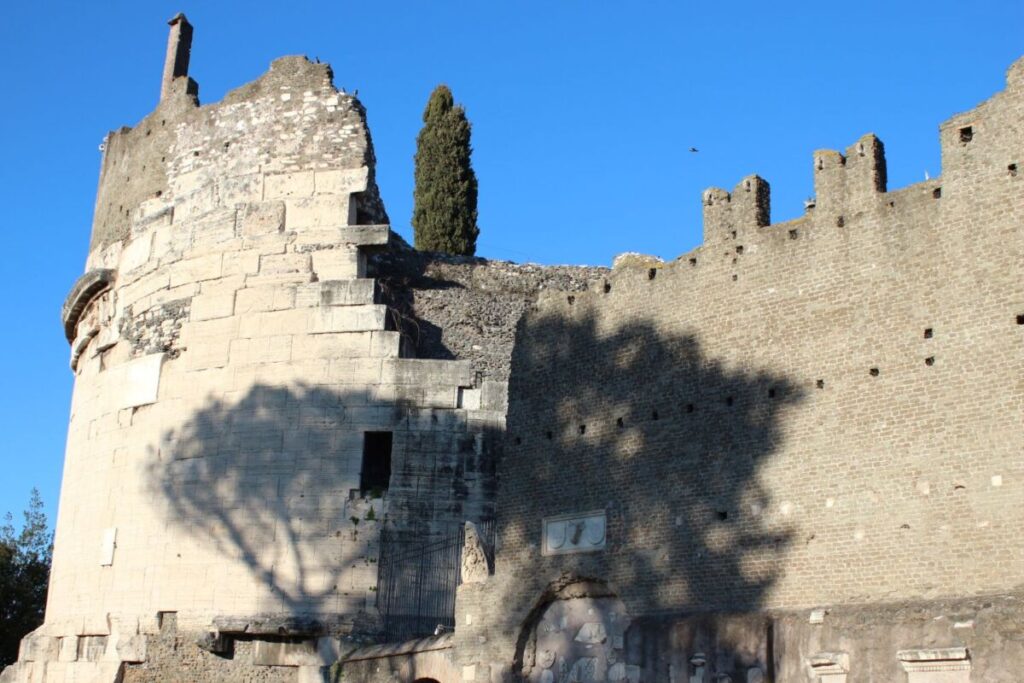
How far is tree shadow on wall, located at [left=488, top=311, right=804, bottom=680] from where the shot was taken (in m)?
11.9

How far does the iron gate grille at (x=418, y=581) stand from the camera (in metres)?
16.2

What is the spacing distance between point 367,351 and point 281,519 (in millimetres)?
2576

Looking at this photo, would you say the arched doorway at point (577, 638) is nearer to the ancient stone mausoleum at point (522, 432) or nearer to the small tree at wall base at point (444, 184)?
the ancient stone mausoleum at point (522, 432)

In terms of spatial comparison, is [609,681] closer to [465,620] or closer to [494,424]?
[465,620]

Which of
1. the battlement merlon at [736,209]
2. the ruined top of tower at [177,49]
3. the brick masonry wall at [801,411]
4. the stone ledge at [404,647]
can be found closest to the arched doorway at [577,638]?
the brick masonry wall at [801,411]

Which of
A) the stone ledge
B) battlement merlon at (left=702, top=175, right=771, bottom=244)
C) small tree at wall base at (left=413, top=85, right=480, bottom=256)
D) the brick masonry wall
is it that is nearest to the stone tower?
the stone ledge

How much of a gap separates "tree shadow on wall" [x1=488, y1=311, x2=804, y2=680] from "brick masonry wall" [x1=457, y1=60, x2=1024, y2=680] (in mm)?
22

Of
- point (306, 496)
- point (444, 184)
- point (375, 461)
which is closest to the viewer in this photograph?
point (306, 496)

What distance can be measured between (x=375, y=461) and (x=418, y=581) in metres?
1.99

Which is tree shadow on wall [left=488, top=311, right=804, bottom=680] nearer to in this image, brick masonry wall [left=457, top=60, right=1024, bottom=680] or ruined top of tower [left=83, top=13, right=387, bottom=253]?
brick masonry wall [left=457, top=60, right=1024, bottom=680]

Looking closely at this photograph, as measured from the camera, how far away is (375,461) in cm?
1767

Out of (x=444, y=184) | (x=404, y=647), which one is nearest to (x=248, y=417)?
(x=404, y=647)

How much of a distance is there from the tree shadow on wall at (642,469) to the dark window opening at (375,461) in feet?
11.7

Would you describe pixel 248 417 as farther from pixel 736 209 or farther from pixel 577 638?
pixel 736 209
